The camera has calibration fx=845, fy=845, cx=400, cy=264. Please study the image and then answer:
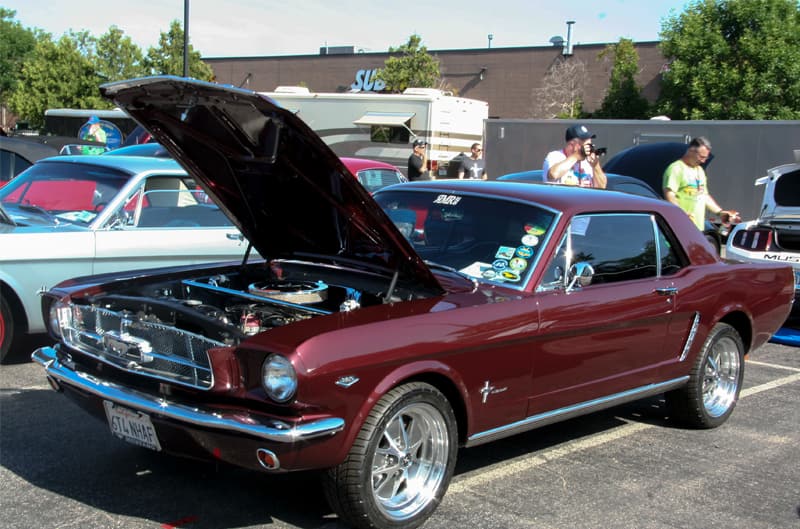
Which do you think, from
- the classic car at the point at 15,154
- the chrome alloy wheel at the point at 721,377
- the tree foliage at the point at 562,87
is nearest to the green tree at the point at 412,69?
the tree foliage at the point at 562,87

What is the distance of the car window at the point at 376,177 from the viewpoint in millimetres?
11320

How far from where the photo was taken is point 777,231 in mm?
8750

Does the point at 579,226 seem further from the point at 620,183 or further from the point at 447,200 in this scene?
the point at 620,183

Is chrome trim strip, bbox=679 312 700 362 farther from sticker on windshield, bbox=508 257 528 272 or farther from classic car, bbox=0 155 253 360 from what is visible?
classic car, bbox=0 155 253 360

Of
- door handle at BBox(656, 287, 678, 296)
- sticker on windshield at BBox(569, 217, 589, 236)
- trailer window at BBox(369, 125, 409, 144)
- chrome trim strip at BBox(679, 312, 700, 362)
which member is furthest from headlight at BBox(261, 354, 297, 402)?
trailer window at BBox(369, 125, 409, 144)

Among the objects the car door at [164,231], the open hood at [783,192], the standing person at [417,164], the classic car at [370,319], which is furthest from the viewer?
the standing person at [417,164]

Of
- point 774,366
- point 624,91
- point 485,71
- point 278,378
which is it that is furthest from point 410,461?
point 485,71

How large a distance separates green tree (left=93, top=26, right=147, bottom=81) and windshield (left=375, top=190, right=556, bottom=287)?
35.3m

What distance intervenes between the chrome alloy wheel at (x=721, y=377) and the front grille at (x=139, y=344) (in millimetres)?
3536

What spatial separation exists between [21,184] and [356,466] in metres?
5.04

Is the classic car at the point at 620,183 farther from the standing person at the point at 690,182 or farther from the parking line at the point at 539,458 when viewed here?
the parking line at the point at 539,458

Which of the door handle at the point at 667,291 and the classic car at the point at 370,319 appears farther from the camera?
the door handle at the point at 667,291

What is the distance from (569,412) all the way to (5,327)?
161 inches

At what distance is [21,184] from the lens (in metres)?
7.19
